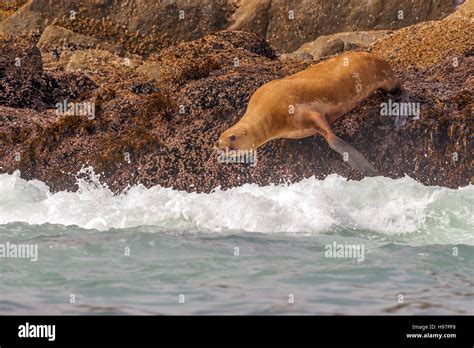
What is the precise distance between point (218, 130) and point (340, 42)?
11352 mm

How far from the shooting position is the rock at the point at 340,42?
23.0 metres

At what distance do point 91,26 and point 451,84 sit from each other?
16.2 metres

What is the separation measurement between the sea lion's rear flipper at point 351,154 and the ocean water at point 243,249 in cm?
31

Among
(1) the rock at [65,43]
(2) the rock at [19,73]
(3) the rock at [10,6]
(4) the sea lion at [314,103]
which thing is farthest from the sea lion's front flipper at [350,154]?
(3) the rock at [10,6]

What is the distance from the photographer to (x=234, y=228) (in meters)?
10.3

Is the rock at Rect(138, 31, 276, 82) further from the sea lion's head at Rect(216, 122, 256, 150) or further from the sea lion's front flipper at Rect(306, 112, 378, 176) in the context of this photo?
the sea lion's front flipper at Rect(306, 112, 378, 176)

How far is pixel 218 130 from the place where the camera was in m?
12.4

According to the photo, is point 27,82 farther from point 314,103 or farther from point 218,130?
point 314,103

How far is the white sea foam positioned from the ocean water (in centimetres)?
2

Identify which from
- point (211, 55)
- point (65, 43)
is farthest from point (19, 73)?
point (65, 43)

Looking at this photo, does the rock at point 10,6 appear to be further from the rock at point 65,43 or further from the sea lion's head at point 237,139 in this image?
the sea lion's head at point 237,139

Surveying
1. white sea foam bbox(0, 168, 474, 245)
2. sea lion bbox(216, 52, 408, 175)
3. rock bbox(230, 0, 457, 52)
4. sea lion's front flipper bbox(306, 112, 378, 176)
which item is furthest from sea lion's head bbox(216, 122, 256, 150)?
rock bbox(230, 0, 457, 52)

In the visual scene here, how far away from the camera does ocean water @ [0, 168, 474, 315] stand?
746cm
